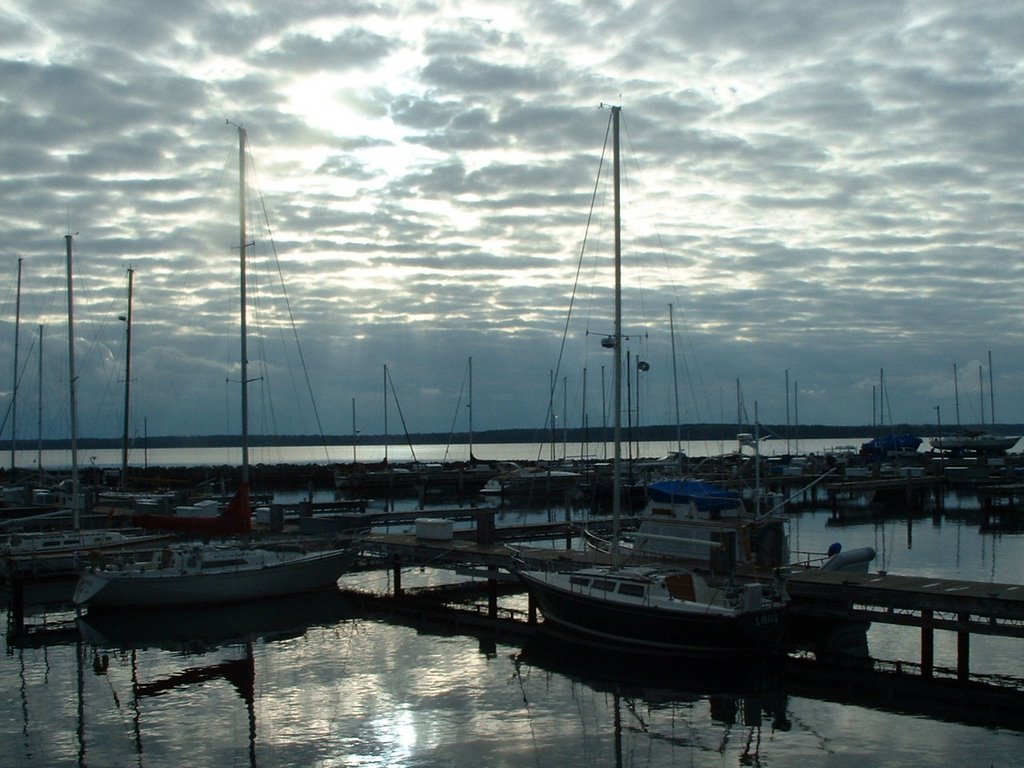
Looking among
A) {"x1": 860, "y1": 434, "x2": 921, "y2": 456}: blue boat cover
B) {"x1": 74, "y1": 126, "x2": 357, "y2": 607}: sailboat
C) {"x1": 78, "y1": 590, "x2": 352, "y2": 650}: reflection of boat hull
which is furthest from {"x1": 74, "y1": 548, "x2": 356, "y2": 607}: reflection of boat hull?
{"x1": 860, "y1": 434, "x2": 921, "y2": 456}: blue boat cover

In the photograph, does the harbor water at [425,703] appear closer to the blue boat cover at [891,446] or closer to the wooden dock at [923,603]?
the wooden dock at [923,603]

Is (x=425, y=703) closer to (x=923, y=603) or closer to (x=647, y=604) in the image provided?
(x=647, y=604)

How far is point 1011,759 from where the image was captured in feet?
57.3

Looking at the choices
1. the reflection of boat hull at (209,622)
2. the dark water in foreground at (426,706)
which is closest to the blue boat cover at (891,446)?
the dark water in foreground at (426,706)

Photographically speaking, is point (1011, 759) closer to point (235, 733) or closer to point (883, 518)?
point (235, 733)

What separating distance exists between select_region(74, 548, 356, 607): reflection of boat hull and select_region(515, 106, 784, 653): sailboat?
28.2 feet

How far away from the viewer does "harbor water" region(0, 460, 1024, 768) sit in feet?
58.8

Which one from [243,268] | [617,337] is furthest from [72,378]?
[617,337]

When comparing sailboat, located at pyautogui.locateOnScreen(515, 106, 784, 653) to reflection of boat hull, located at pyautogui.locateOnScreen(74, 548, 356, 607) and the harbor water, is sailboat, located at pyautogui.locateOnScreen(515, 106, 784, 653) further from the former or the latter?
reflection of boat hull, located at pyautogui.locateOnScreen(74, 548, 356, 607)

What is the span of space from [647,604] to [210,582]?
561 inches

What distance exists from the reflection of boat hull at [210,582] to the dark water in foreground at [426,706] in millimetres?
931

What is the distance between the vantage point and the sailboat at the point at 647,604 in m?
23.5

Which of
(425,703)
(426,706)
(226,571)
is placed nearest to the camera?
(426,706)

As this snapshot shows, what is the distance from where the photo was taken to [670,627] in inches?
940
